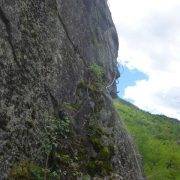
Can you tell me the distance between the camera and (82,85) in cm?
1880

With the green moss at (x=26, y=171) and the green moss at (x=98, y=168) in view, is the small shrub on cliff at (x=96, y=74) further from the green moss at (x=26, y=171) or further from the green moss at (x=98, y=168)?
the green moss at (x=26, y=171)

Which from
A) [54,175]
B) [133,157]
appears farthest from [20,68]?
[133,157]

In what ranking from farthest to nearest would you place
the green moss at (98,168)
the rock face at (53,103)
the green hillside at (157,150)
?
the green hillside at (157,150)
the green moss at (98,168)
the rock face at (53,103)

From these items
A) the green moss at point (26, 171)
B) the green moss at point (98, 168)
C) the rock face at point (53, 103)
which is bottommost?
the green moss at point (26, 171)

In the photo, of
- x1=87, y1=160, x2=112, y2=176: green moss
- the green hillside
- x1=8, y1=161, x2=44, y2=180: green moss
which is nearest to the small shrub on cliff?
x1=87, y1=160, x2=112, y2=176: green moss

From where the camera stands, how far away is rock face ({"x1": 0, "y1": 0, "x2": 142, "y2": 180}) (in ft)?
46.0

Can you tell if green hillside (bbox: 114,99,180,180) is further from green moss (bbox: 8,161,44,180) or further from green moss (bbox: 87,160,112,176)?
green moss (bbox: 8,161,44,180)

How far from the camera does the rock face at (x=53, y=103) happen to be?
1402 centimetres

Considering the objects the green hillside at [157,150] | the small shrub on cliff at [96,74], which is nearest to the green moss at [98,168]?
the small shrub on cliff at [96,74]

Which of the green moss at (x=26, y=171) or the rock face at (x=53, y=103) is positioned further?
the rock face at (x=53, y=103)

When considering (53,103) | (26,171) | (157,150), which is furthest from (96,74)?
(157,150)

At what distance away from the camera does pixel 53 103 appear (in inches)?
632

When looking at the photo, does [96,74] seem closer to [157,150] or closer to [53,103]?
[53,103]

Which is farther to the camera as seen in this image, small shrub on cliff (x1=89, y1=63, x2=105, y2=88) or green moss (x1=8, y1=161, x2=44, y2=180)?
small shrub on cliff (x1=89, y1=63, x2=105, y2=88)
